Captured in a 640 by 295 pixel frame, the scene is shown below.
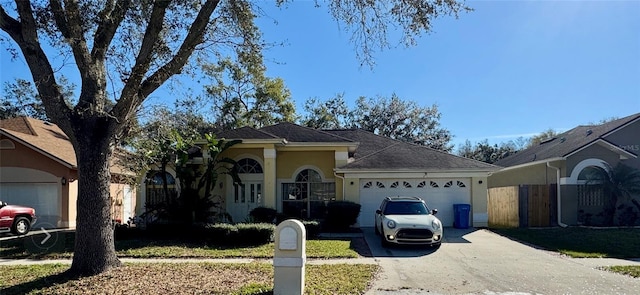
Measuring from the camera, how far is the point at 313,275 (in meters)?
9.26

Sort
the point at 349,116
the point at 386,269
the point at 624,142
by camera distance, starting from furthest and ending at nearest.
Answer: the point at 349,116 → the point at 624,142 → the point at 386,269

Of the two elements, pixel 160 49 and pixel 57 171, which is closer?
pixel 160 49

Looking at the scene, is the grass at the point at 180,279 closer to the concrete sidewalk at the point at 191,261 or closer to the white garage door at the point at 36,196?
the concrete sidewalk at the point at 191,261

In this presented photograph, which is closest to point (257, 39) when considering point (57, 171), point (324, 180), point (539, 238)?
point (324, 180)

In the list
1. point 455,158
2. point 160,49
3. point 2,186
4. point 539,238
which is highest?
point 160,49

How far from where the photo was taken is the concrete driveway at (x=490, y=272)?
8453mm

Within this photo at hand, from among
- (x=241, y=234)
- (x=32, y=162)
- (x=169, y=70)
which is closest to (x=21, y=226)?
(x=32, y=162)

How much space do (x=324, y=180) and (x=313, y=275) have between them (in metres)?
10.9

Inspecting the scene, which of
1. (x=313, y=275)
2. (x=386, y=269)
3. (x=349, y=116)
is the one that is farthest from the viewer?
(x=349, y=116)

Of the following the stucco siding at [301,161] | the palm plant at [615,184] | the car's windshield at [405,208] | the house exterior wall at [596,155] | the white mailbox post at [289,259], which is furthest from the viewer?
the house exterior wall at [596,155]

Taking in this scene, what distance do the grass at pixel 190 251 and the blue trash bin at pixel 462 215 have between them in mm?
6119

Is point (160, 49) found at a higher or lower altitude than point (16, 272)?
higher

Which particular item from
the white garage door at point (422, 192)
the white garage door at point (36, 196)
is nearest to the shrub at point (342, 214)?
the white garage door at point (422, 192)

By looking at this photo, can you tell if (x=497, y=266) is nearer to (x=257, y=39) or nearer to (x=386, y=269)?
(x=386, y=269)
